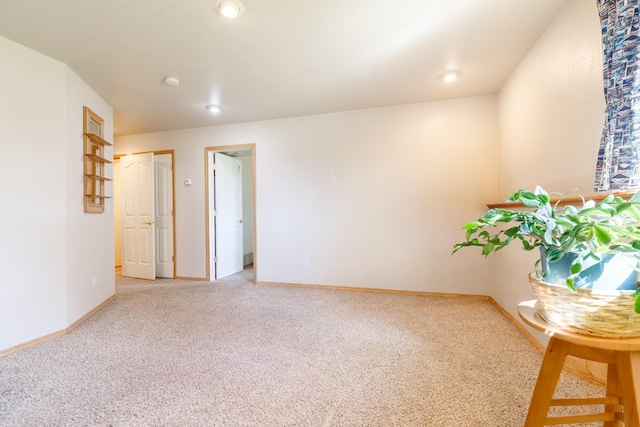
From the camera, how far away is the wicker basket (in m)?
0.63

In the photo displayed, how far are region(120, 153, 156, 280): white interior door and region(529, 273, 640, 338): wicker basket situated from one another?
4.51 metres

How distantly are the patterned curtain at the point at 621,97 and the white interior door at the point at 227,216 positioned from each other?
4.04m

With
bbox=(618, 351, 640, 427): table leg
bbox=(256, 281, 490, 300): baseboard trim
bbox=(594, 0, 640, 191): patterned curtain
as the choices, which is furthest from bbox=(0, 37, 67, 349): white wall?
bbox=(594, 0, 640, 191): patterned curtain

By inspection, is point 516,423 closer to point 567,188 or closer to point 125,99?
point 567,188

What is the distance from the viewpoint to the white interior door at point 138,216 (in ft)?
13.0

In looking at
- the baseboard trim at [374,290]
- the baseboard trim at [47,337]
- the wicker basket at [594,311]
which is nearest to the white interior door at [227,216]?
the baseboard trim at [374,290]

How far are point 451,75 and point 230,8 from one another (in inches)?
79.2

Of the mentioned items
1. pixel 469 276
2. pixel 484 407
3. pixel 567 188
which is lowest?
pixel 484 407

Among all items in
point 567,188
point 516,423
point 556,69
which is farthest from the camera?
point 556,69

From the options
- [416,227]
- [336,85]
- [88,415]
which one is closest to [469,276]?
[416,227]

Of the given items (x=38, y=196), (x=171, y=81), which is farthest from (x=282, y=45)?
(x=38, y=196)

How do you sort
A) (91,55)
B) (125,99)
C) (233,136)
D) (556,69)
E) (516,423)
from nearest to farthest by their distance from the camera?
(516,423) → (556,69) → (91,55) → (125,99) → (233,136)

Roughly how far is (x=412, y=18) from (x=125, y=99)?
3.06 metres

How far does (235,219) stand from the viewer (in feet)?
14.6
